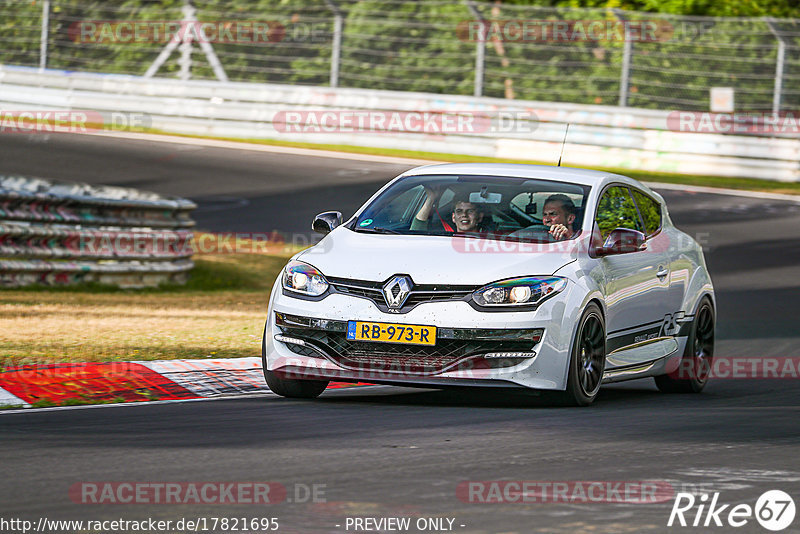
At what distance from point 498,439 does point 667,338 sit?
10.1 ft

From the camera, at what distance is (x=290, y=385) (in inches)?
357

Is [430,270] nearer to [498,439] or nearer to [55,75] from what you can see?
[498,439]

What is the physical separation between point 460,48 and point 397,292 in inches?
817

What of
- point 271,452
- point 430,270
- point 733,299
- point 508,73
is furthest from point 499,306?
point 508,73

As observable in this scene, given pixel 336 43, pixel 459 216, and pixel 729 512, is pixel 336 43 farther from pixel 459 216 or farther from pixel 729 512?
pixel 729 512

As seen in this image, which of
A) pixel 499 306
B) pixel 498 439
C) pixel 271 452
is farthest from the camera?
pixel 499 306

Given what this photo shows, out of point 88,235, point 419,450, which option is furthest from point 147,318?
point 419,450

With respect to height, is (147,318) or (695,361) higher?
(695,361)

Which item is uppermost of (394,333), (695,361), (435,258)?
(435,258)

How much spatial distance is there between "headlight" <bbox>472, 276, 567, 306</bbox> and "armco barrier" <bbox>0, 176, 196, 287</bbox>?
23.0 ft

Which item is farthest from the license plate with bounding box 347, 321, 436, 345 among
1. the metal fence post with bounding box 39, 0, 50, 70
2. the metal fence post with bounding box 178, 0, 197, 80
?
the metal fence post with bounding box 39, 0, 50, 70

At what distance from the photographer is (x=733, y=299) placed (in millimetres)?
15891

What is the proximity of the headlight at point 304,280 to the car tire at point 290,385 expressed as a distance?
340 mm

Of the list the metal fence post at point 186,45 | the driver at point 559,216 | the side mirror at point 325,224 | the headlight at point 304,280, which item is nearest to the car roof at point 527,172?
the driver at point 559,216
